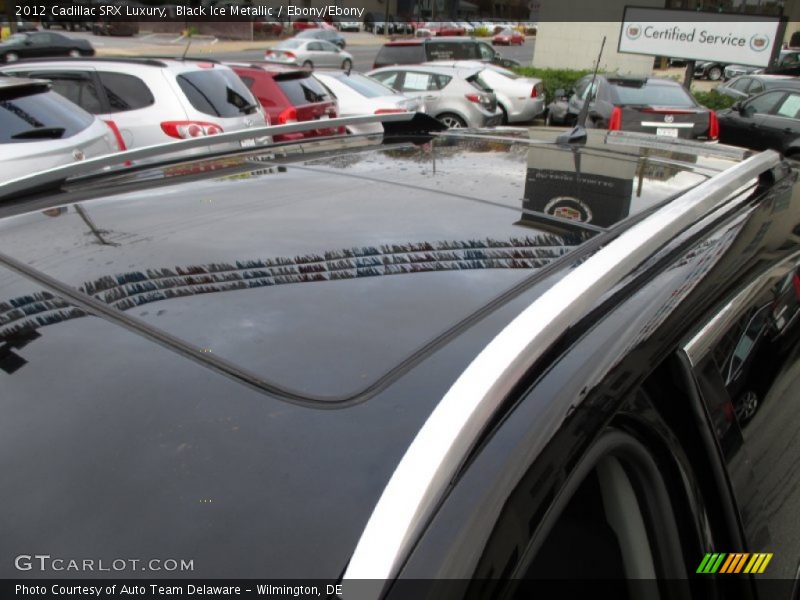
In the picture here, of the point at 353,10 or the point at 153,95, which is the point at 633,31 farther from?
the point at 353,10

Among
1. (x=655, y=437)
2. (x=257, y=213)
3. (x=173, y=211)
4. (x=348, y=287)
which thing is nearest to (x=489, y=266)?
(x=348, y=287)

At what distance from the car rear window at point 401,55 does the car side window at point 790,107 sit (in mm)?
10472

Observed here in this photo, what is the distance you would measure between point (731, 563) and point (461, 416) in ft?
2.64

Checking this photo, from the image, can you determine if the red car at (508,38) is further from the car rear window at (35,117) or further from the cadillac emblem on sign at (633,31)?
the car rear window at (35,117)

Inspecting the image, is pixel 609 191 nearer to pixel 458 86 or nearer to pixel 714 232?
pixel 714 232

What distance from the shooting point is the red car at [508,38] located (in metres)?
57.1

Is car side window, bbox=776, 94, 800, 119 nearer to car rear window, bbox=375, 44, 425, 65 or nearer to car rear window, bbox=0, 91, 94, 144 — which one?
car rear window, bbox=375, 44, 425, 65

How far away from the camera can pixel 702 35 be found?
51.9 ft

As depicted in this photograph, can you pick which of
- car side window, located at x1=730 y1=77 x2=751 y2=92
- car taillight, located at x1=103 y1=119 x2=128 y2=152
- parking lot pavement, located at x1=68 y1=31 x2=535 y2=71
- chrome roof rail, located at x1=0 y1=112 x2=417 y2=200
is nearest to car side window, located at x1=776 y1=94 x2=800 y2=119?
car side window, located at x1=730 y1=77 x2=751 y2=92

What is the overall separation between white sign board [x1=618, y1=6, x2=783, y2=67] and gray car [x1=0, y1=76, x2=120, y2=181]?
46.3ft

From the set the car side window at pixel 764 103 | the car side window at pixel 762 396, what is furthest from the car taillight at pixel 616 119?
the car side window at pixel 762 396

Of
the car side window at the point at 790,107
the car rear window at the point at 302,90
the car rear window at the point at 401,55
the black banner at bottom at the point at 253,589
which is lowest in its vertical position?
the car rear window at the point at 401,55

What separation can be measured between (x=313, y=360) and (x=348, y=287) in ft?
0.90

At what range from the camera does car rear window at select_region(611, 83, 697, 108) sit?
1068 centimetres
